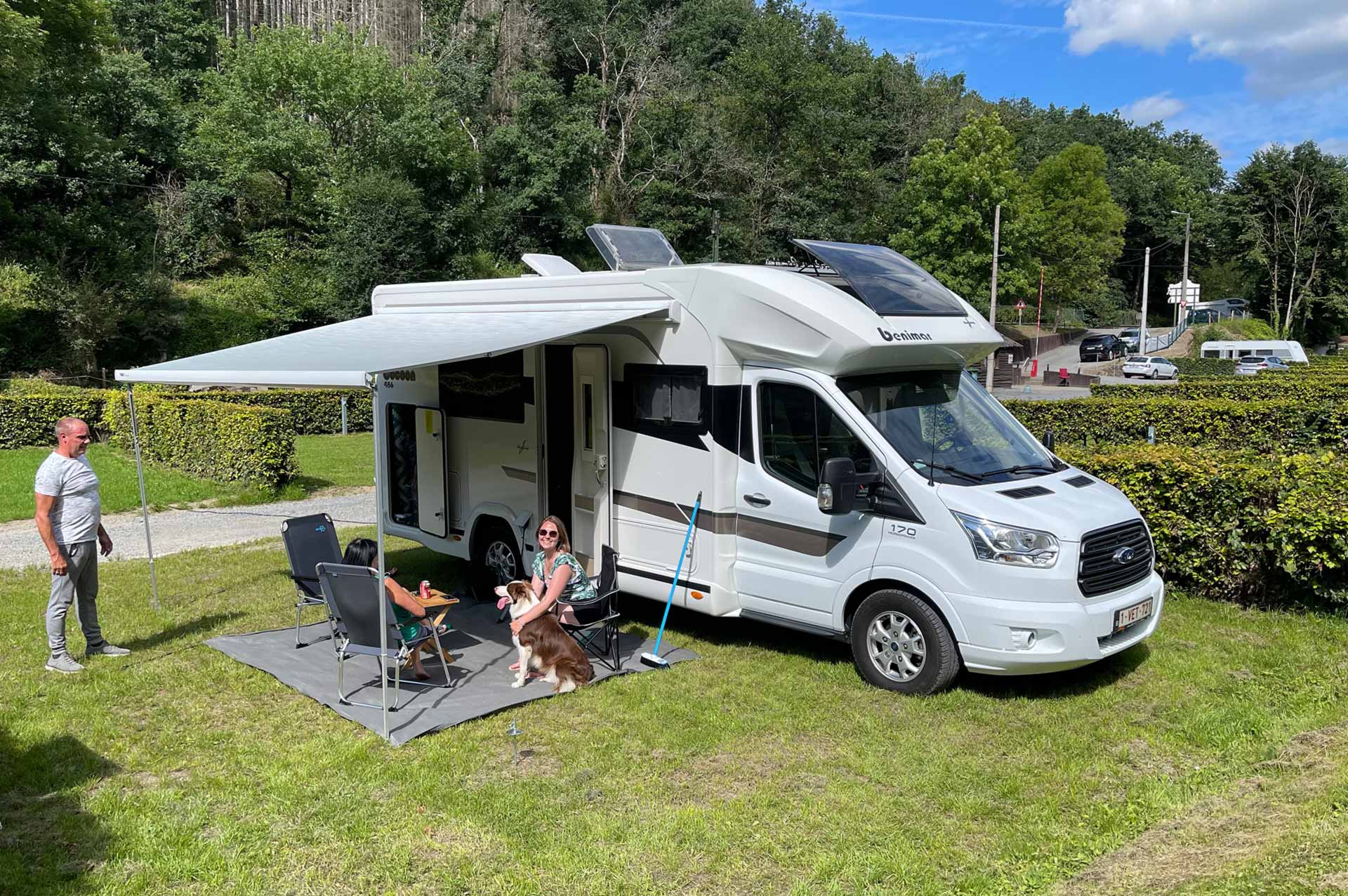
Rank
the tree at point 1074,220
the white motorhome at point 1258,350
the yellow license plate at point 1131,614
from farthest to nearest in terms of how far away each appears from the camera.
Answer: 1. the tree at point 1074,220
2. the white motorhome at point 1258,350
3. the yellow license plate at point 1131,614

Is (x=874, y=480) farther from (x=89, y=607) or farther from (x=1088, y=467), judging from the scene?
(x=89, y=607)

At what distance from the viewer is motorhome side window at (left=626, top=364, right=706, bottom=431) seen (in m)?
7.30

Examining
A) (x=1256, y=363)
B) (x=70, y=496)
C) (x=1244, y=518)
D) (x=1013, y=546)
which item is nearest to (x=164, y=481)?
(x=70, y=496)

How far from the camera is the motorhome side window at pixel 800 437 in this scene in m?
6.67

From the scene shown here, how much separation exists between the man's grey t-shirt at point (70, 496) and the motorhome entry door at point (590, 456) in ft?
11.5

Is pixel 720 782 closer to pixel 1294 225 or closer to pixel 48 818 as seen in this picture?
pixel 48 818

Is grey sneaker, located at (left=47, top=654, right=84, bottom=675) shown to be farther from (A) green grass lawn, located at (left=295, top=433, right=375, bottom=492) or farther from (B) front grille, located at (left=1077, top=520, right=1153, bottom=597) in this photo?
(A) green grass lawn, located at (left=295, top=433, right=375, bottom=492)

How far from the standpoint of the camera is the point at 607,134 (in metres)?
Result: 44.6

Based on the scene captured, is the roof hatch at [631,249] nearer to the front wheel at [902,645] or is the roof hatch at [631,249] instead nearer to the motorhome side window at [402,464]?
the motorhome side window at [402,464]

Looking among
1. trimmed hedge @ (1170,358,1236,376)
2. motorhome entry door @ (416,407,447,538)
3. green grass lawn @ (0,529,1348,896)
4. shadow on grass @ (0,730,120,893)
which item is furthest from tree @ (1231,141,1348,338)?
shadow on grass @ (0,730,120,893)

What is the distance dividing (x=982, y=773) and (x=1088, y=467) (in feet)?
14.6

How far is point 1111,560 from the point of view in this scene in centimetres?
614

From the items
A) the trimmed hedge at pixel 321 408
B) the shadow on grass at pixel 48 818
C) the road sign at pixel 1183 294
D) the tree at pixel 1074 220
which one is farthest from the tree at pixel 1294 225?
the shadow on grass at pixel 48 818

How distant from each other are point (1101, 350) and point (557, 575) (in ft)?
190
